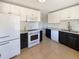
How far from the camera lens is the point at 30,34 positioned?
4.98m

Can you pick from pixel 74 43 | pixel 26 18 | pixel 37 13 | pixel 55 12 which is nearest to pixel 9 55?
pixel 26 18

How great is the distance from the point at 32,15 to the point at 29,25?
2.59ft

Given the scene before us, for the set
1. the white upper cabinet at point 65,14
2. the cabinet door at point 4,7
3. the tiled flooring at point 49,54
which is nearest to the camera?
the tiled flooring at point 49,54

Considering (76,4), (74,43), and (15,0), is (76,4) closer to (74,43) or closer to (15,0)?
(74,43)

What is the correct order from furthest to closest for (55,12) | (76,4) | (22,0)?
(55,12), (76,4), (22,0)

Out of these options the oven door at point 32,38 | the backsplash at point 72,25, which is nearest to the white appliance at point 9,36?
the oven door at point 32,38

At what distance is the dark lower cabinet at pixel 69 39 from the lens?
14.1 ft

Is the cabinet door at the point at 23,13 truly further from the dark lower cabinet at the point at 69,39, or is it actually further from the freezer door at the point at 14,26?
the dark lower cabinet at the point at 69,39

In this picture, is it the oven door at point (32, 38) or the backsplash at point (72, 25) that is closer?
the oven door at point (32, 38)

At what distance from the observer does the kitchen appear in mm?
3132

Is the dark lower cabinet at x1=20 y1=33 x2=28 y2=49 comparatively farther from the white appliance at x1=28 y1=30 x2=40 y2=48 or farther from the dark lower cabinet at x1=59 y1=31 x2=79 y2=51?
the dark lower cabinet at x1=59 y1=31 x2=79 y2=51

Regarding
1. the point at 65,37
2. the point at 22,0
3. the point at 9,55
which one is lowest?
the point at 9,55

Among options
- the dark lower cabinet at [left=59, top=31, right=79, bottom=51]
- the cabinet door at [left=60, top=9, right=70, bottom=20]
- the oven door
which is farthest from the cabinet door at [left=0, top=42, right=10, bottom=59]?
the cabinet door at [left=60, top=9, right=70, bottom=20]

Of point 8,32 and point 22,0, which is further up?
point 22,0
